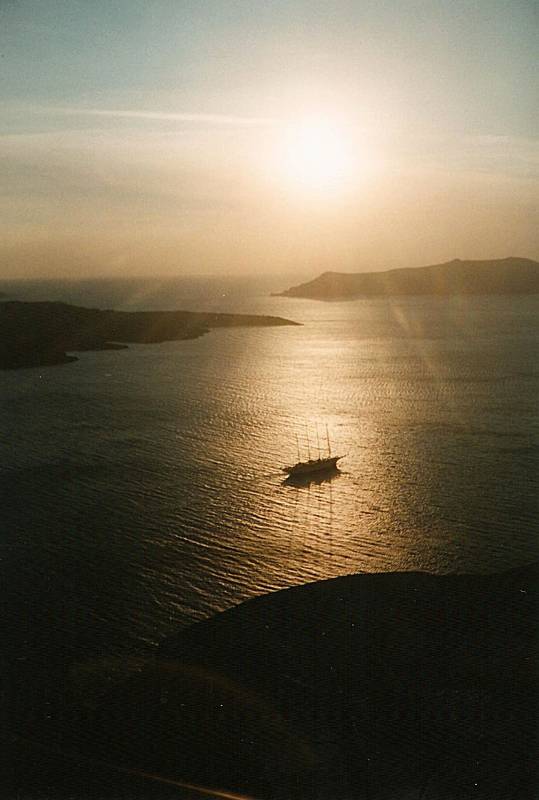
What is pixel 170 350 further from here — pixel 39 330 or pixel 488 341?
pixel 488 341

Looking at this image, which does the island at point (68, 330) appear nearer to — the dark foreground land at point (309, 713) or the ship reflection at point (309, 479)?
the ship reflection at point (309, 479)

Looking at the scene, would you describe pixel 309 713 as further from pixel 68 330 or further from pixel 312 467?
pixel 68 330

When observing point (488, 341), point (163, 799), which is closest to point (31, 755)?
point (163, 799)

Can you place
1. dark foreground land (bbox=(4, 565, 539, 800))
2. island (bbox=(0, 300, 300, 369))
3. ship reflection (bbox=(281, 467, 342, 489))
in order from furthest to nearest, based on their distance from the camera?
island (bbox=(0, 300, 300, 369)) → ship reflection (bbox=(281, 467, 342, 489)) → dark foreground land (bbox=(4, 565, 539, 800))

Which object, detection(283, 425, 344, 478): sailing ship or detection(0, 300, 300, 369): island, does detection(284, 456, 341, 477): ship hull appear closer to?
detection(283, 425, 344, 478): sailing ship

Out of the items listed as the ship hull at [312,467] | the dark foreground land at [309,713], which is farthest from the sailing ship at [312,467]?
the dark foreground land at [309,713]

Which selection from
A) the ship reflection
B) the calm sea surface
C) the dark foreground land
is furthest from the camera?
the ship reflection

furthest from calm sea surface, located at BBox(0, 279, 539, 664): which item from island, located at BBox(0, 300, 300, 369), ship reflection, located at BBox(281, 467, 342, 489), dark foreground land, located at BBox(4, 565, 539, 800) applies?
island, located at BBox(0, 300, 300, 369)
